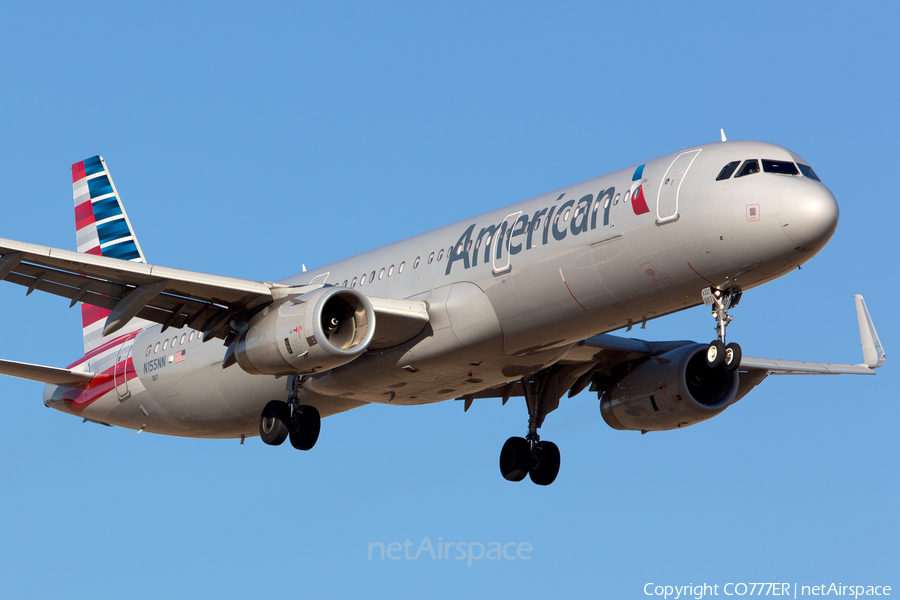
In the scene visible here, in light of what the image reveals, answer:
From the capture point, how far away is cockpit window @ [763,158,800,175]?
24.0m

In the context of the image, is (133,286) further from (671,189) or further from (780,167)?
(780,167)

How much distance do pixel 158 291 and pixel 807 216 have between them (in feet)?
46.3

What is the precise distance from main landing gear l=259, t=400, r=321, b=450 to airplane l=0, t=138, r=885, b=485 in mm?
50

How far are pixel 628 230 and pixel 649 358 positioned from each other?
8776 millimetres

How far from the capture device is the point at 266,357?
2695 centimetres

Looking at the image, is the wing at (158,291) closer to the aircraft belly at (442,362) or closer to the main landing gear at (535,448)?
the aircraft belly at (442,362)

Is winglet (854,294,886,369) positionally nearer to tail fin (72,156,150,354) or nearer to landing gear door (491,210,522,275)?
landing gear door (491,210,522,275)

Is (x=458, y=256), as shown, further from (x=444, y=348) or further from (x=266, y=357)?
(x=266, y=357)

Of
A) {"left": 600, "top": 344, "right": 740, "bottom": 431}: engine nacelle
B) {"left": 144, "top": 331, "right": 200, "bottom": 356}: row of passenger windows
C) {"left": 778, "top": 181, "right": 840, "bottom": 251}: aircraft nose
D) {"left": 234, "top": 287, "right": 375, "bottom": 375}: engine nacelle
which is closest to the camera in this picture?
{"left": 778, "top": 181, "right": 840, "bottom": 251}: aircraft nose

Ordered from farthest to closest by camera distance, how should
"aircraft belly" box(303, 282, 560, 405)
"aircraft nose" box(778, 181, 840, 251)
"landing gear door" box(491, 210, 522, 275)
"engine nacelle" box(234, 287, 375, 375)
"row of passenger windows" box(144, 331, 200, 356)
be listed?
"row of passenger windows" box(144, 331, 200, 356) → "aircraft belly" box(303, 282, 560, 405) → "landing gear door" box(491, 210, 522, 275) → "engine nacelle" box(234, 287, 375, 375) → "aircraft nose" box(778, 181, 840, 251)

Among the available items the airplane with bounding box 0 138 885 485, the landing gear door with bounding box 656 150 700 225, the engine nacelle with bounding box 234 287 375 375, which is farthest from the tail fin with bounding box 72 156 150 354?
the landing gear door with bounding box 656 150 700 225

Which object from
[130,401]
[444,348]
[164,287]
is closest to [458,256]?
[444,348]

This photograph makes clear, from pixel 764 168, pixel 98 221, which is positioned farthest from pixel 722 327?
pixel 98 221

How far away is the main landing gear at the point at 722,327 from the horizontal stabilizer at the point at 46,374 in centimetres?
1800
